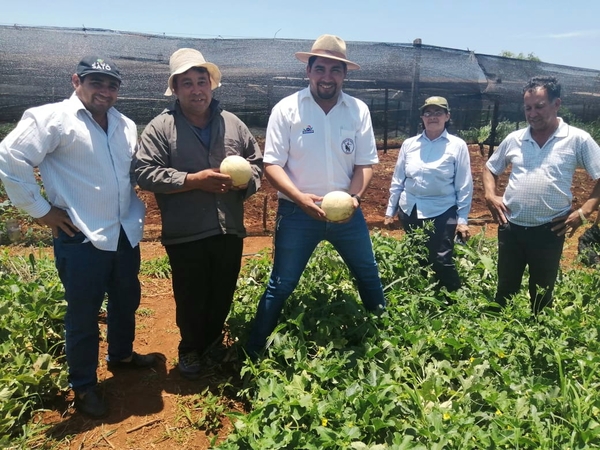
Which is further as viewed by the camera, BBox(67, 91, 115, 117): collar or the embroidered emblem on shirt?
the embroidered emblem on shirt

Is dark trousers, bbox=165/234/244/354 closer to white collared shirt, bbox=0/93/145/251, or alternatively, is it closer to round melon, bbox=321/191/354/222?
white collared shirt, bbox=0/93/145/251

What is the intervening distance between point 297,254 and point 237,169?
0.62 m

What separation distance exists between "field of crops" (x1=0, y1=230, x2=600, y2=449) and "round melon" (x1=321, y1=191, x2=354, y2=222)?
64 cm

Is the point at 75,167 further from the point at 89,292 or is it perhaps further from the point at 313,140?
the point at 313,140

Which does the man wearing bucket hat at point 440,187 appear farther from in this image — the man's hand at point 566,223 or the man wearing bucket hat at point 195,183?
the man wearing bucket hat at point 195,183

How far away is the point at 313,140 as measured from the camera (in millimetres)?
2859

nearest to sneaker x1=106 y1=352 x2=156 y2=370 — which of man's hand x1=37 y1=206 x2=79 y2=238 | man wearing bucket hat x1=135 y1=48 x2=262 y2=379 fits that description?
man wearing bucket hat x1=135 y1=48 x2=262 y2=379

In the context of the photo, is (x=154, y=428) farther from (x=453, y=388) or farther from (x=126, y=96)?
(x=126, y=96)

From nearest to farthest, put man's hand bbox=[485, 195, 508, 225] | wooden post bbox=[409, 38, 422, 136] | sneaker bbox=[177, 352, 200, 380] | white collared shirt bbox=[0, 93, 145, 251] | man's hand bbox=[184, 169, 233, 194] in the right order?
white collared shirt bbox=[0, 93, 145, 251], man's hand bbox=[184, 169, 233, 194], sneaker bbox=[177, 352, 200, 380], man's hand bbox=[485, 195, 508, 225], wooden post bbox=[409, 38, 422, 136]

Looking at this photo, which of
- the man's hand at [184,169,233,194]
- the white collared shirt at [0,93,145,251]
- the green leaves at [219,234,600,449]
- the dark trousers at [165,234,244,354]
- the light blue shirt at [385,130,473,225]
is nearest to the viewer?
the green leaves at [219,234,600,449]

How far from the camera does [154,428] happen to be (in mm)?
2793

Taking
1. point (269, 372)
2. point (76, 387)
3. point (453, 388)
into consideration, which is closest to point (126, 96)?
point (76, 387)

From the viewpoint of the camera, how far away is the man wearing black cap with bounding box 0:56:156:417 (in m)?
2.49

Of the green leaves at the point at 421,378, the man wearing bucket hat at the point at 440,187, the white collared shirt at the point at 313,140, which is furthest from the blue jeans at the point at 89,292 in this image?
the man wearing bucket hat at the point at 440,187
